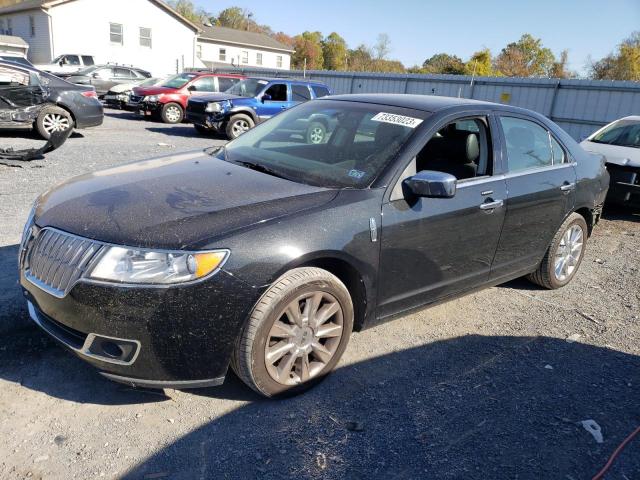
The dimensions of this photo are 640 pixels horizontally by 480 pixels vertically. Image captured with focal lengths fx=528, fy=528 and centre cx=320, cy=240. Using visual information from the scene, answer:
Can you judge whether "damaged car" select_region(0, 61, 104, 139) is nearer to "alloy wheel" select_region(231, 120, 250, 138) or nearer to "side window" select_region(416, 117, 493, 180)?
"alloy wheel" select_region(231, 120, 250, 138)

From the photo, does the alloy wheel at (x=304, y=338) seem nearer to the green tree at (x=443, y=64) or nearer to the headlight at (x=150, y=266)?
the headlight at (x=150, y=266)

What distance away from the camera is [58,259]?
2.69 m

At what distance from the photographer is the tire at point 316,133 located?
4.02 m

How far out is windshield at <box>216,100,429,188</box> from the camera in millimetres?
3459

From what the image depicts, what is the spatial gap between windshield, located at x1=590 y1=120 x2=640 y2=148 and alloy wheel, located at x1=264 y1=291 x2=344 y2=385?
725 cm

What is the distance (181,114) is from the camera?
16.9m

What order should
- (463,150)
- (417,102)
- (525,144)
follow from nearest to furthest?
1. (417,102)
2. (463,150)
3. (525,144)

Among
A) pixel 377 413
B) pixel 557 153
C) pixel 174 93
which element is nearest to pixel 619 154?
A: pixel 557 153

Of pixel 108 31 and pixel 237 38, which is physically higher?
pixel 237 38

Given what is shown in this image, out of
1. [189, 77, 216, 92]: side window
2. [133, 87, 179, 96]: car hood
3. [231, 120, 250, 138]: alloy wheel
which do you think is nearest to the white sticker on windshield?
[231, 120, 250, 138]: alloy wheel

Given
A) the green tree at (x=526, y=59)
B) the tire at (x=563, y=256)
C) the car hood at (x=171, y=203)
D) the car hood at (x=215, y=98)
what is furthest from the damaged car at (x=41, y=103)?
the green tree at (x=526, y=59)

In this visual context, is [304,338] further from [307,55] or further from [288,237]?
[307,55]

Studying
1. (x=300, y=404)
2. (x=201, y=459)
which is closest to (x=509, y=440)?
(x=300, y=404)

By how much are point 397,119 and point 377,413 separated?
1.99m
